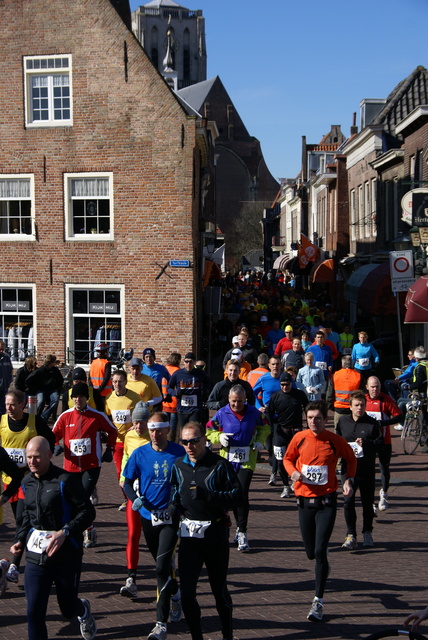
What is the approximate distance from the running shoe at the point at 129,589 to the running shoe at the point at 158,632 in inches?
42.8

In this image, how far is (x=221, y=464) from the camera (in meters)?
6.30

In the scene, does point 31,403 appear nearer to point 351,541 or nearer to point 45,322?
point 351,541

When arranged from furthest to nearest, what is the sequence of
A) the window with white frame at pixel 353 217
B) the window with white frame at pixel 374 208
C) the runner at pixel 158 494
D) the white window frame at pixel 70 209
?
the window with white frame at pixel 353 217 < the window with white frame at pixel 374 208 < the white window frame at pixel 70 209 < the runner at pixel 158 494

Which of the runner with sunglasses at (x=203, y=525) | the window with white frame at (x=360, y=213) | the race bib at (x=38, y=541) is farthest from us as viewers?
the window with white frame at (x=360, y=213)

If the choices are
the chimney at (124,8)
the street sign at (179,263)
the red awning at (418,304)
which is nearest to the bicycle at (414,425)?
the red awning at (418,304)

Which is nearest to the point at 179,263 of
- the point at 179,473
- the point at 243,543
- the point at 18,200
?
the point at 18,200

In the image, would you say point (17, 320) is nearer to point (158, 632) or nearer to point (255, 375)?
point (255, 375)

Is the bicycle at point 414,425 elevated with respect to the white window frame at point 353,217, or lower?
lower

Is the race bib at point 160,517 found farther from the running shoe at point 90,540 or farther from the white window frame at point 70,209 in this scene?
the white window frame at point 70,209

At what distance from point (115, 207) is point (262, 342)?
5.01 meters

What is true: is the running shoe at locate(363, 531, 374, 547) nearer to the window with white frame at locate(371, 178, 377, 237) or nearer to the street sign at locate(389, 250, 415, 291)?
the street sign at locate(389, 250, 415, 291)

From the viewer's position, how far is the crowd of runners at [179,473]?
5.98m

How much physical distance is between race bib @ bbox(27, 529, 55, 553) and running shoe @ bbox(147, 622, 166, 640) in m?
1.15

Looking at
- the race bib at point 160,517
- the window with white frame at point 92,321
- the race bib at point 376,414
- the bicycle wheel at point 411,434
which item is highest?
the window with white frame at point 92,321
